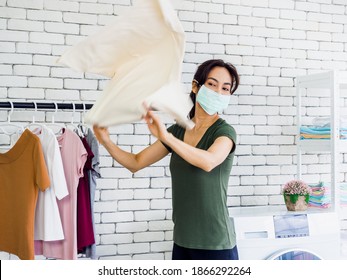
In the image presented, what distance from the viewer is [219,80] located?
2041mm

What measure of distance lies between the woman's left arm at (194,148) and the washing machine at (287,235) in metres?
Result: 0.99

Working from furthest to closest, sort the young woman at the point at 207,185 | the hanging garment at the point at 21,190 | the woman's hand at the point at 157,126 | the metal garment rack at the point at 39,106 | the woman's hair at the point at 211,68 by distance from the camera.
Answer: the metal garment rack at the point at 39,106, the hanging garment at the point at 21,190, the woman's hair at the point at 211,68, the young woman at the point at 207,185, the woman's hand at the point at 157,126

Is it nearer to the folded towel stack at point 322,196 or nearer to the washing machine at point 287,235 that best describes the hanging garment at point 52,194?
the washing machine at point 287,235

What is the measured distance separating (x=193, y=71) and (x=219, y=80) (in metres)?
1.24

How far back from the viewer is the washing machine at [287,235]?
9.15 ft

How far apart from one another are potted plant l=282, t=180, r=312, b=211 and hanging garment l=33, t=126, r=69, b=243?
1362 mm

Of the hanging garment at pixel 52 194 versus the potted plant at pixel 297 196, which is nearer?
the hanging garment at pixel 52 194

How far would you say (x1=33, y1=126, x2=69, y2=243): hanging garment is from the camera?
2.58m

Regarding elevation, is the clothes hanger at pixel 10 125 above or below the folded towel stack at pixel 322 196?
above

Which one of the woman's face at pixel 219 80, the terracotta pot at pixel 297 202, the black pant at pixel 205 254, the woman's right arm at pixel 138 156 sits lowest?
the black pant at pixel 205 254

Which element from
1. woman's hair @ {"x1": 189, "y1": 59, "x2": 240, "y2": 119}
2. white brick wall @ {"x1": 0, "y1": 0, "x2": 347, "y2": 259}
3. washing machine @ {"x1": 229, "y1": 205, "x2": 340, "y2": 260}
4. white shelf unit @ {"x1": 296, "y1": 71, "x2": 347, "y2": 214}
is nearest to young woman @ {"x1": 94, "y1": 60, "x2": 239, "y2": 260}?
woman's hair @ {"x1": 189, "y1": 59, "x2": 240, "y2": 119}

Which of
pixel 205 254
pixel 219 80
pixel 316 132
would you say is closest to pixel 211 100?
pixel 219 80

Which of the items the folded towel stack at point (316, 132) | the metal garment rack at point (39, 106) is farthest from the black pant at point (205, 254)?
the folded towel stack at point (316, 132)
